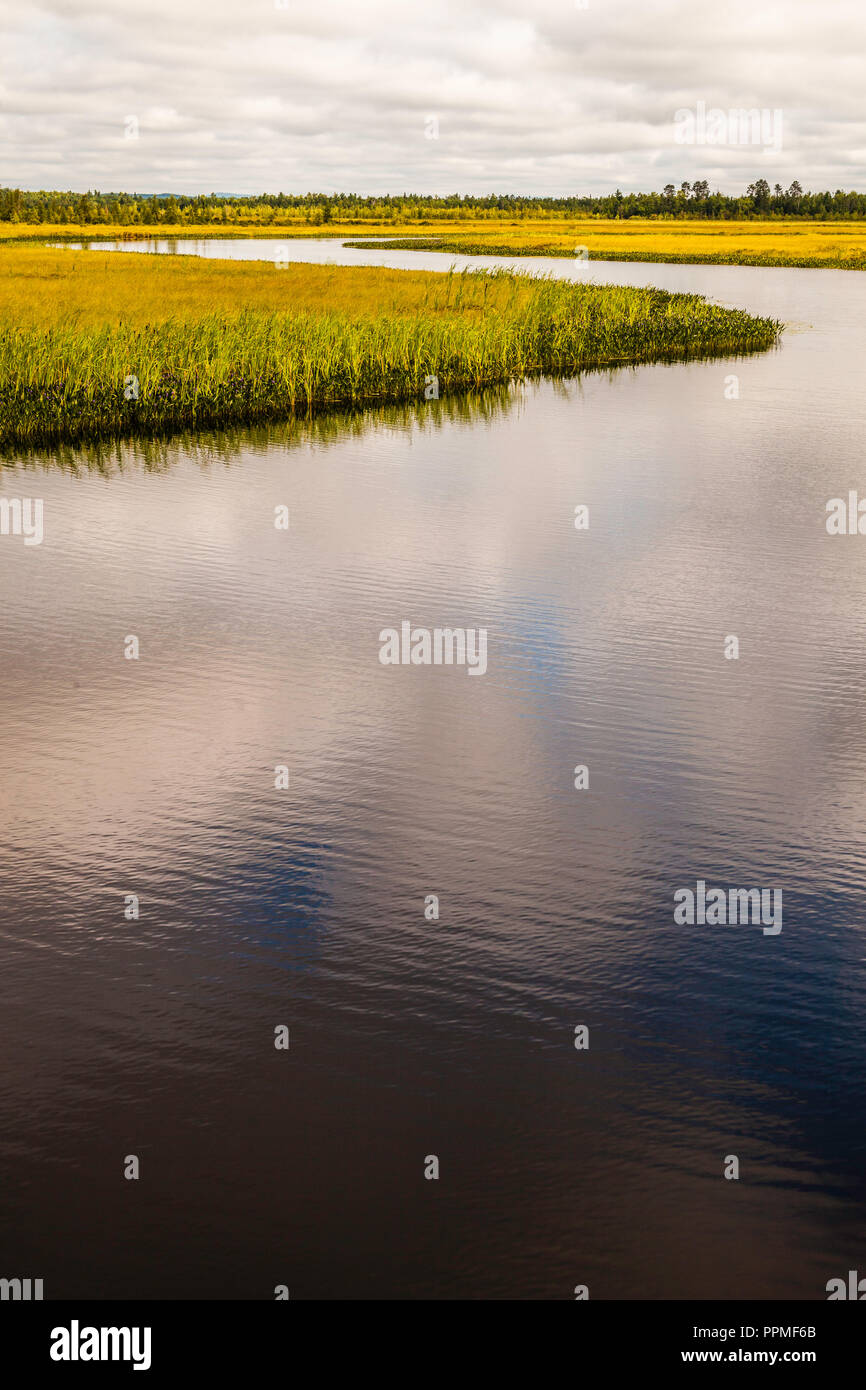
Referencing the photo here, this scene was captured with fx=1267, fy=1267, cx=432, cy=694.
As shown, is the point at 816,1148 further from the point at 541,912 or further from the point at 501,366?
the point at 501,366

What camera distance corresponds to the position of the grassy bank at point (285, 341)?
108 ft

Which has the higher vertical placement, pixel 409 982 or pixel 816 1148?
pixel 409 982

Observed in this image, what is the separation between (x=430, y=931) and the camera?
8930mm

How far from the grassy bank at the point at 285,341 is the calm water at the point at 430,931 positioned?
14.3 meters

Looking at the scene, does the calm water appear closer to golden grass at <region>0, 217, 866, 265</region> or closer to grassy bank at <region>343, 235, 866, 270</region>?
grassy bank at <region>343, 235, 866, 270</region>

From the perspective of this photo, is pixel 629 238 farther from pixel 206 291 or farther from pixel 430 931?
pixel 430 931

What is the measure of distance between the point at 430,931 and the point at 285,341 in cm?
3248

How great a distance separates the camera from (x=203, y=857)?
1005cm

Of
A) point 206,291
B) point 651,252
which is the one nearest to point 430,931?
point 206,291

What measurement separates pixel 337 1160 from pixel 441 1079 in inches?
33.9

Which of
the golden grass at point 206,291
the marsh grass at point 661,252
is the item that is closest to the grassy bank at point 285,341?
the golden grass at point 206,291
